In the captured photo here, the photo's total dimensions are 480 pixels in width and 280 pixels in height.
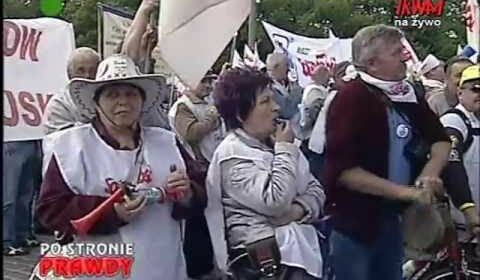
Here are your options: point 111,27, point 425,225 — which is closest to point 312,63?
point 111,27

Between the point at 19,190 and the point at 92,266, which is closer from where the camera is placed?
the point at 92,266

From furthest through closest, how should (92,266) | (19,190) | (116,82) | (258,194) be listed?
(19,190) < (258,194) < (116,82) < (92,266)

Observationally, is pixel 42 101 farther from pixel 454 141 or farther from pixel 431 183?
pixel 431 183

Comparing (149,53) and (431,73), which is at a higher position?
(149,53)

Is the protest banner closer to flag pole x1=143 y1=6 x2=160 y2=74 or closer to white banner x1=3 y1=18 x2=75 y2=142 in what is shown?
white banner x1=3 y1=18 x2=75 y2=142

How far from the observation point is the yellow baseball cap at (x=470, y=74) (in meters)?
6.49

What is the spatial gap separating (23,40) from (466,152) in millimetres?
3320

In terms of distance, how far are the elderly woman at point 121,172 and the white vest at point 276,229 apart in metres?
0.24

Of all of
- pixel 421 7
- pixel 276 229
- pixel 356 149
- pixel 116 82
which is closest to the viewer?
pixel 116 82

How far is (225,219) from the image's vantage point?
5.14 m

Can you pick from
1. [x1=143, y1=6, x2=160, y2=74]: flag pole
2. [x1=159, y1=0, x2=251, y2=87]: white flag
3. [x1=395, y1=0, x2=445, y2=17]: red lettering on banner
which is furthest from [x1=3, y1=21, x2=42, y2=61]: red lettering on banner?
[x1=395, y1=0, x2=445, y2=17]: red lettering on banner

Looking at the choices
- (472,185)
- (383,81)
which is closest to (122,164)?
(383,81)

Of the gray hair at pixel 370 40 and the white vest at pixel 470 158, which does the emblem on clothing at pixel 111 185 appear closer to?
the gray hair at pixel 370 40

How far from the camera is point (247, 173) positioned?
5059 millimetres
